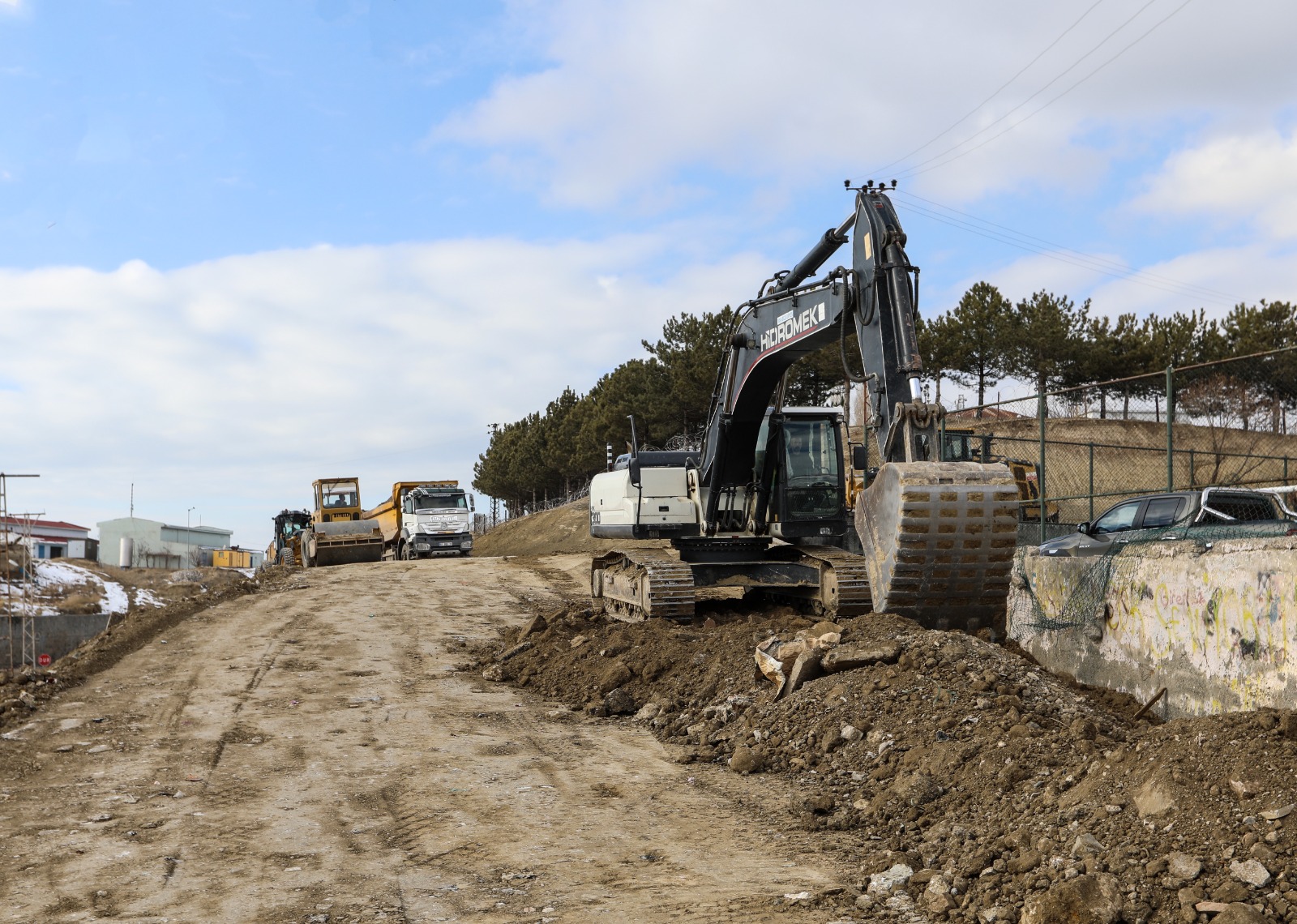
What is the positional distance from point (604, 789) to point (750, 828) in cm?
130

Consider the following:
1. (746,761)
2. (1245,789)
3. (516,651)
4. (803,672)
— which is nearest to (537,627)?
(516,651)

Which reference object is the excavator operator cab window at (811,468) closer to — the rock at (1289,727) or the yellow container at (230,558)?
the rock at (1289,727)

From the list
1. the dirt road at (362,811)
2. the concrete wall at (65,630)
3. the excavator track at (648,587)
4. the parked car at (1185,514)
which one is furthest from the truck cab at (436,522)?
the parked car at (1185,514)

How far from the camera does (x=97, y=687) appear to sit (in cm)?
1144

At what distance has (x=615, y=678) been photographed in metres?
10.4

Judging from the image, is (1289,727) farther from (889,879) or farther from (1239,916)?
(889,879)

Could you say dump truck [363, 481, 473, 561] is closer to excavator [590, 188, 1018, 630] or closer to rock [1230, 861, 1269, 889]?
Result: excavator [590, 188, 1018, 630]

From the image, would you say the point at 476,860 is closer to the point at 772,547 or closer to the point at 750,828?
the point at 750,828

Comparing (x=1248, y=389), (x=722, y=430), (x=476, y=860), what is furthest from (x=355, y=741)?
(x=1248, y=389)

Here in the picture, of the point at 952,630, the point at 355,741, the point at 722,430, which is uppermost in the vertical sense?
the point at 722,430

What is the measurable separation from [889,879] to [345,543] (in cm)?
3116

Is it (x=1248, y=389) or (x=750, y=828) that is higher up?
(x=1248, y=389)

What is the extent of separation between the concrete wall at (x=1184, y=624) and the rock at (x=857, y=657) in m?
1.46

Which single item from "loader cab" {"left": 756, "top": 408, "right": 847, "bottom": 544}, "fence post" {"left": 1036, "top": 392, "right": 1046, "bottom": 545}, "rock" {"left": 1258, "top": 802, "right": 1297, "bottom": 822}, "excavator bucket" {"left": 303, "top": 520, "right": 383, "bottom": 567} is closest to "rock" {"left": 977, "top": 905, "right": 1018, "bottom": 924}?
"rock" {"left": 1258, "top": 802, "right": 1297, "bottom": 822}
